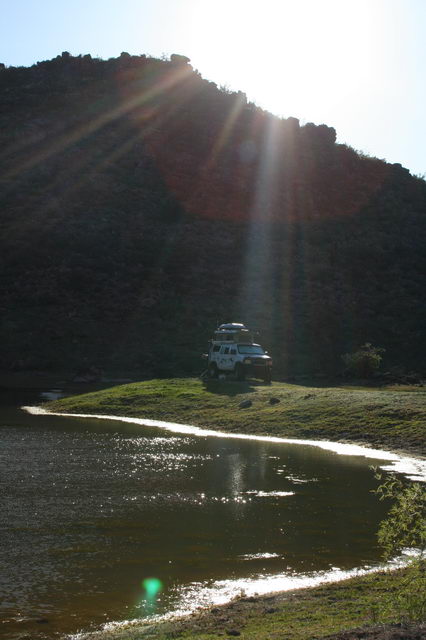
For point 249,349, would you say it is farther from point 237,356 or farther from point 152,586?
point 152,586

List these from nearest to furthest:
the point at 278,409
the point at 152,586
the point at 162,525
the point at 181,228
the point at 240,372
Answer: the point at 152,586, the point at 162,525, the point at 278,409, the point at 240,372, the point at 181,228

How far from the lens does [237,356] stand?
1630 inches

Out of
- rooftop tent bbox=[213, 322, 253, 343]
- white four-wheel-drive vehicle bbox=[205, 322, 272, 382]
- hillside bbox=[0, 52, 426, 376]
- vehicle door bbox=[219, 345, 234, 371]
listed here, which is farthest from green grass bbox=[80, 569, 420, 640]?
hillside bbox=[0, 52, 426, 376]

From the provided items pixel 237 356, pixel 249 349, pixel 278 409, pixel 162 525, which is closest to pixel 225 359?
pixel 237 356

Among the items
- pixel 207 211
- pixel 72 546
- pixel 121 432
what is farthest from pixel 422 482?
pixel 207 211

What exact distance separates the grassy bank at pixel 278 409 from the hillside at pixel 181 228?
14.5 meters

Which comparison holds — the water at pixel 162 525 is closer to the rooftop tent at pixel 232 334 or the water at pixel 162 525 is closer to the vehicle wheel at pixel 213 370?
the vehicle wheel at pixel 213 370

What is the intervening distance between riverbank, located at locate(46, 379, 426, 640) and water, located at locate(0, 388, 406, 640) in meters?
1.08

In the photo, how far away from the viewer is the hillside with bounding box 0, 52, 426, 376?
61.9 m

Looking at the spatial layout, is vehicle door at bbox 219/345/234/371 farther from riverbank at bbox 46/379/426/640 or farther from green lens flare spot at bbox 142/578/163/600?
green lens flare spot at bbox 142/578/163/600

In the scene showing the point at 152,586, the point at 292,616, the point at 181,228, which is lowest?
the point at 152,586

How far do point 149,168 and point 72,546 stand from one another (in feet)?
276

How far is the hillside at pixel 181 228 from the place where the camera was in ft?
203

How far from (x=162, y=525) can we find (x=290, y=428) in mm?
14223
